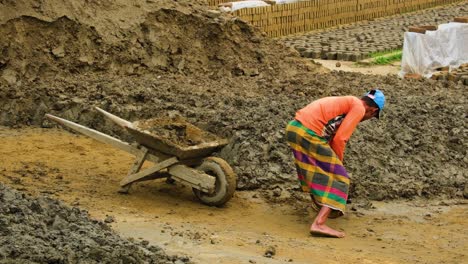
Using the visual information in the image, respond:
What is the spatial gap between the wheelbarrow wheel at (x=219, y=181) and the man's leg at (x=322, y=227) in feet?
2.60

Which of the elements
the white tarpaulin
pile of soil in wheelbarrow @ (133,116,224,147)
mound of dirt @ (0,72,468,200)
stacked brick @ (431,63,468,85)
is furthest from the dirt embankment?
the white tarpaulin

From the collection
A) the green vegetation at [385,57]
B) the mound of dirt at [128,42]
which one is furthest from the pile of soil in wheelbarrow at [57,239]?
the green vegetation at [385,57]

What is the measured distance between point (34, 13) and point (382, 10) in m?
14.2

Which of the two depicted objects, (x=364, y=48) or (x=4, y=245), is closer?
(x=4, y=245)

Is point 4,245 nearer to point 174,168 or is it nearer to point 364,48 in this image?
point 174,168

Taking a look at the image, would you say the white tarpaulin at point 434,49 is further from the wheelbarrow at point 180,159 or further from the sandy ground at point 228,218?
the wheelbarrow at point 180,159

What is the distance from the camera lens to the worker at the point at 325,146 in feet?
25.8

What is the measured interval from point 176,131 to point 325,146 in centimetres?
146

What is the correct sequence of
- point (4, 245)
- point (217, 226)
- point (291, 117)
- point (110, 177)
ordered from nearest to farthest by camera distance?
point (4, 245), point (217, 226), point (110, 177), point (291, 117)

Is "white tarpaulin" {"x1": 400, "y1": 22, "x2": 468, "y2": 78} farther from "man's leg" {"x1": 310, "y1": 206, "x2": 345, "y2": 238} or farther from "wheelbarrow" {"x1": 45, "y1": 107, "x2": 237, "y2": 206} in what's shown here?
"man's leg" {"x1": 310, "y1": 206, "x2": 345, "y2": 238}

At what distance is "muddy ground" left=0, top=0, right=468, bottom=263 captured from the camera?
7801 mm

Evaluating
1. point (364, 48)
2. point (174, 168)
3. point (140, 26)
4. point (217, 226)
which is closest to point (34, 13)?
point (140, 26)

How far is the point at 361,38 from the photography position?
20609mm

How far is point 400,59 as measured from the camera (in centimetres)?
1883
